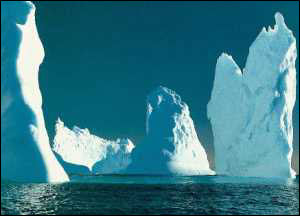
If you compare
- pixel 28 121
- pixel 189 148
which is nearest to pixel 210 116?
pixel 189 148

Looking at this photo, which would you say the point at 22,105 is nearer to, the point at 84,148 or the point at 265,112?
the point at 265,112

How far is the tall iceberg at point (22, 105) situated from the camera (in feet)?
151

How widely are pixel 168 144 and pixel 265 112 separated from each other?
2443cm

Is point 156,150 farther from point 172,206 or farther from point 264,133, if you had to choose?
point 172,206

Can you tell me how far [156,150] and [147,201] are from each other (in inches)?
2525

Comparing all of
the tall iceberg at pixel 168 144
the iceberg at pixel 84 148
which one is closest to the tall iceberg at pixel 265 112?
the tall iceberg at pixel 168 144

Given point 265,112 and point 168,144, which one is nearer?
point 265,112

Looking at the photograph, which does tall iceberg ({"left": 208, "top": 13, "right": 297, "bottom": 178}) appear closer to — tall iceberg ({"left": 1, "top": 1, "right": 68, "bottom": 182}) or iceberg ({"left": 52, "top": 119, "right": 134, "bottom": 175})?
tall iceberg ({"left": 1, "top": 1, "right": 68, "bottom": 182})

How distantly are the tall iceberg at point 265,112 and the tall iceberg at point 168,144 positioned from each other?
30.1 feet

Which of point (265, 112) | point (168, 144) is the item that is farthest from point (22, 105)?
point (168, 144)

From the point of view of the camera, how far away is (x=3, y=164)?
45.7 meters

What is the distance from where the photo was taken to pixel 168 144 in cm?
10081

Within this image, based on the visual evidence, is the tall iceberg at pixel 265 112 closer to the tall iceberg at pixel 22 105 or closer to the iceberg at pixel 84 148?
the tall iceberg at pixel 22 105

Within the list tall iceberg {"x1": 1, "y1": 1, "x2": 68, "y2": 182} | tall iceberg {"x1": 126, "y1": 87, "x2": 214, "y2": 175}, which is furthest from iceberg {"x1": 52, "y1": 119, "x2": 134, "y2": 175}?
tall iceberg {"x1": 1, "y1": 1, "x2": 68, "y2": 182}
